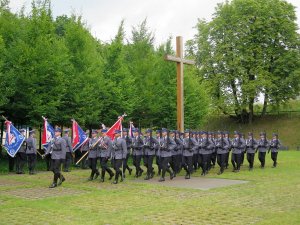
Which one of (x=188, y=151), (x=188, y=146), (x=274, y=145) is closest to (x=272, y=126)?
(x=274, y=145)

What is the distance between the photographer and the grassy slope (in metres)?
44.4

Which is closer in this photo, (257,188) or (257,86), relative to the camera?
(257,188)

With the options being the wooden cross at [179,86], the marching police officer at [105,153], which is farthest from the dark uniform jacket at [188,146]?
the marching police officer at [105,153]

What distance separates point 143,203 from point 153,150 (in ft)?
20.6

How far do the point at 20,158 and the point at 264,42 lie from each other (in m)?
33.8

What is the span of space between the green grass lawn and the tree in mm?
30310

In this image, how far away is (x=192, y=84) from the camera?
33281 mm

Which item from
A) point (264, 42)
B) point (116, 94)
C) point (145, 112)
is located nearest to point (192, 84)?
point (145, 112)

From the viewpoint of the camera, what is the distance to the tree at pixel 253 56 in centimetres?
4503

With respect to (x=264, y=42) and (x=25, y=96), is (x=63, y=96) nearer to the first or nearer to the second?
(x=25, y=96)

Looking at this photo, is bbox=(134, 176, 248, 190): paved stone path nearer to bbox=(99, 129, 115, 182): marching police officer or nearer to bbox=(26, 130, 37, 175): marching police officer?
bbox=(99, 129, 115, 182): marching police officer

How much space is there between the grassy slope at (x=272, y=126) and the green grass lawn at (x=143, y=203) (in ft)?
96.9

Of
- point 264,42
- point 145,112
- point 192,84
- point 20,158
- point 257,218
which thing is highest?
point 264,42

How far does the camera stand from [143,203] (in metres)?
11.5
